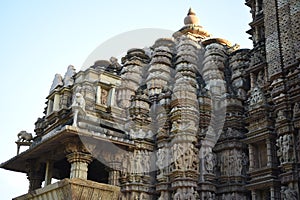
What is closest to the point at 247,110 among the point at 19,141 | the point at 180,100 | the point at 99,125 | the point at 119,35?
the point at 180,100

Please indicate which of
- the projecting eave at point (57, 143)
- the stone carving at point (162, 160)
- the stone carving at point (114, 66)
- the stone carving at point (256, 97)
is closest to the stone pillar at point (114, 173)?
the projecting eave at point (57, 143)

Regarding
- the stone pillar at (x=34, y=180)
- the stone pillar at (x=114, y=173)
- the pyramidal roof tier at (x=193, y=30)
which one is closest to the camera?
the stone pillar at (x=114, y=173)

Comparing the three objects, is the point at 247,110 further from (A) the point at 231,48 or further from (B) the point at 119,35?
(B) the point at 119,35

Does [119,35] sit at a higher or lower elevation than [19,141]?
higher

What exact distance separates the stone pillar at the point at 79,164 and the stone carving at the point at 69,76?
12.1 feet

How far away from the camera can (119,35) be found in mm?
17844

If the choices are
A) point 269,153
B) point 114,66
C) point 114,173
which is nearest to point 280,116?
point 269,153

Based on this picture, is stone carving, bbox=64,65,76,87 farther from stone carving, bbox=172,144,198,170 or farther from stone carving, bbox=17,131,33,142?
stone carving, bbox=172,144,198,170

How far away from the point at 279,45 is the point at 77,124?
6.99 metres

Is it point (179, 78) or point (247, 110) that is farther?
point (179, 78)

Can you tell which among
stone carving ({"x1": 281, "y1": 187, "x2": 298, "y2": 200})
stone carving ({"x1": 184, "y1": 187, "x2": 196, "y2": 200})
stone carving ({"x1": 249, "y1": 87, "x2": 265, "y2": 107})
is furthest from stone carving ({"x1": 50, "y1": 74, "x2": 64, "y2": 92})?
stone carving ({"x1": 281, "y1": 187, "x2": 298, "y2": 200})

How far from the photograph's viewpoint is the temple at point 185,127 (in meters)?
12.8

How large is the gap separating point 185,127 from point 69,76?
17.4ft

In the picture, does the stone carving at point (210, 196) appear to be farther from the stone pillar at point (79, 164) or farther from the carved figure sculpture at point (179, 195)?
the stone pillar at point (79, 164)
